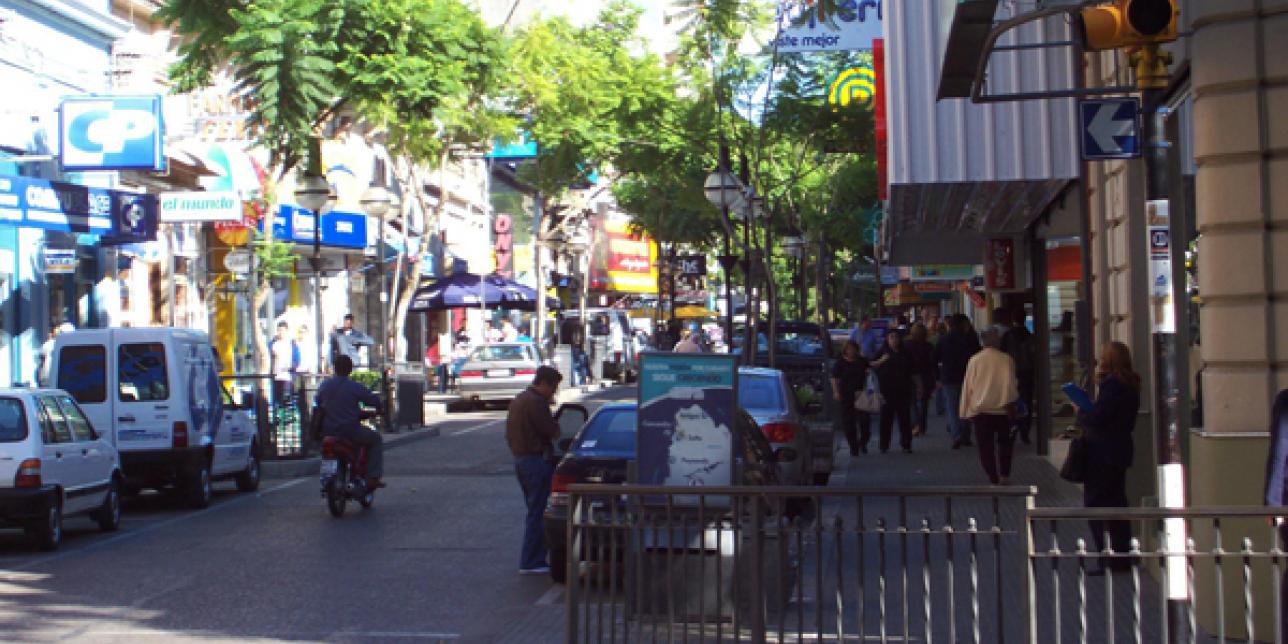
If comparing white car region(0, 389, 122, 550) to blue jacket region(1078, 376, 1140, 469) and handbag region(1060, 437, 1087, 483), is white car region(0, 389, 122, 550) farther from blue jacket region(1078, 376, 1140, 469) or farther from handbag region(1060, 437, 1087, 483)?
blue jacket region(1078, 376, 1140, 469)

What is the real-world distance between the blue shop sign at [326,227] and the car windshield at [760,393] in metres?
19.7

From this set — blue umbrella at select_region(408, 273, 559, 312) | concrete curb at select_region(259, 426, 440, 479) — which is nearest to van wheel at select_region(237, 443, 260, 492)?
concrete curb at select_region(259, 426, 440, 479)

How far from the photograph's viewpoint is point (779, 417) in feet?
51.8

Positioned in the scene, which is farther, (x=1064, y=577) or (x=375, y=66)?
(x=375, y=66)

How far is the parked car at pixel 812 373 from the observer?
61.6 feet

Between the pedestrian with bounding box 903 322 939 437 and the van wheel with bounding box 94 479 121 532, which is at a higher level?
the pedestrian with bounding box 903 322 939 437

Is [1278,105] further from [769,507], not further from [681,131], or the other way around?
[681,131]

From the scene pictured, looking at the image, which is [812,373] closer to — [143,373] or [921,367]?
[921,367]

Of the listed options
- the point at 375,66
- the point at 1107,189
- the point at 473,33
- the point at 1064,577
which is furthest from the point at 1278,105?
the point at 473,33

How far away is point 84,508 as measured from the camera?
1539cm

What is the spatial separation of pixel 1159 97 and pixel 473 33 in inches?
700

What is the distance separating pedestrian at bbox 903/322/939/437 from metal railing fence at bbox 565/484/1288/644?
677 inches

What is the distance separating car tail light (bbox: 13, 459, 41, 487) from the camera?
555 inches

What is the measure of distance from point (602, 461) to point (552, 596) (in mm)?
1041
